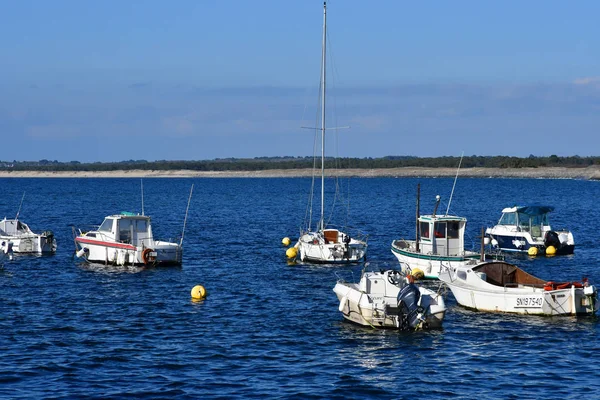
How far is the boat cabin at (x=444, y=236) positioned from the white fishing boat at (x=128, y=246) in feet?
46.2

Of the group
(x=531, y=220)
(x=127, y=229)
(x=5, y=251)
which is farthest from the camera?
(x=531, y=220)

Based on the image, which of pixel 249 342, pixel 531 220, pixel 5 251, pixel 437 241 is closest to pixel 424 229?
pixel 437 241

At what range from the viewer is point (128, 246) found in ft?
169

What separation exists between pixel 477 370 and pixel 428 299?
562 centimetres

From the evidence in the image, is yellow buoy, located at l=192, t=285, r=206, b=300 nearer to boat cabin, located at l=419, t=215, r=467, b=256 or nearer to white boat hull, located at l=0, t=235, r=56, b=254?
boat cabin, located at l=419, t=215, r=467, b=256

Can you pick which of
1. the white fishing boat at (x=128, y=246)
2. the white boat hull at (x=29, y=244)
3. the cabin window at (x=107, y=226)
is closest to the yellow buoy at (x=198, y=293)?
the white fishing boat at (x=128, y=246)

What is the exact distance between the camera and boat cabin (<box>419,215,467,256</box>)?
48656mm

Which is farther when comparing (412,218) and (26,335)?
(412,218)

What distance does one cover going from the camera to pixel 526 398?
26281mm

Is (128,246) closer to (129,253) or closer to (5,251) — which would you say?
(129,253)

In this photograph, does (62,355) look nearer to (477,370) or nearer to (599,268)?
(477,370)

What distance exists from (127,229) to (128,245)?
1.28m

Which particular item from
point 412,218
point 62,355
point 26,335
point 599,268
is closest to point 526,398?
point 62,355

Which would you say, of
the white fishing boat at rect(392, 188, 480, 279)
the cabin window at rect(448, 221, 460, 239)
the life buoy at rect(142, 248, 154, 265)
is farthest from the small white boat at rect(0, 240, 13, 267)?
the cabin window at rect(448, 221, 460, 239)
